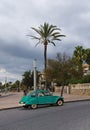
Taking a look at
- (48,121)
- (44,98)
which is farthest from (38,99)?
(48,121)

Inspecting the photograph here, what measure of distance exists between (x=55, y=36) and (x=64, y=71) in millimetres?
11840

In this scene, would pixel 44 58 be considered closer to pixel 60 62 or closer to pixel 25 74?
pixel 60 62

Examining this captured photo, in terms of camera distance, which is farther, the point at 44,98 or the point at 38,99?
the point at 44,98

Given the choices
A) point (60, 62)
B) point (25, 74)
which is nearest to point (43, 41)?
point (60, 62)

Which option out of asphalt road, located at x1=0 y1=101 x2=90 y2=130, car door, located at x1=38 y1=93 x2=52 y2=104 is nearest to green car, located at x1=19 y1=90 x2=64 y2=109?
car door, located at x1=38 y1=93 x2=52 y2=104

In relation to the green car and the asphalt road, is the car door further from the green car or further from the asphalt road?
the asphalt road

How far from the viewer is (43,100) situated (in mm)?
30172

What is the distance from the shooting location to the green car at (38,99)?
29.3 m

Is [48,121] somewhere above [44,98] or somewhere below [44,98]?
below

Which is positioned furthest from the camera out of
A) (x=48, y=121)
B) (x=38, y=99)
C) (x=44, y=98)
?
(x=44, y=98)

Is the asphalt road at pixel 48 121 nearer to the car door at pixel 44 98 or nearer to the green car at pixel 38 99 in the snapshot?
the green car at pixel 38 99

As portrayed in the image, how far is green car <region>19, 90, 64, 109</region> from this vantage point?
96.0 feet

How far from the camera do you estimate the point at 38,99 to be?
29828mm

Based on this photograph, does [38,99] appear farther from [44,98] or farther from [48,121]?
[48,121]
